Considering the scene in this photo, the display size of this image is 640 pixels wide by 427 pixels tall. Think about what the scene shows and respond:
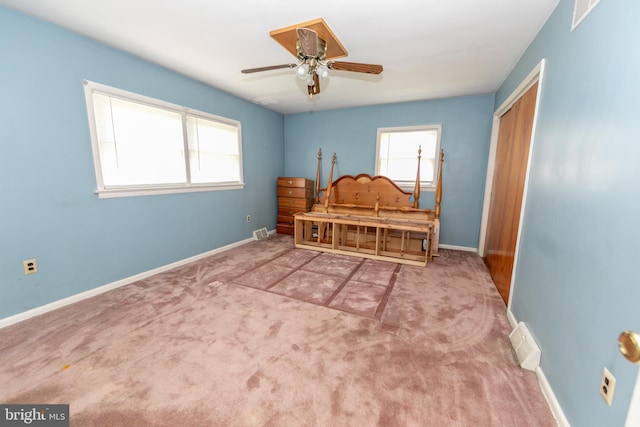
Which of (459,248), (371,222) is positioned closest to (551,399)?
(371,222)

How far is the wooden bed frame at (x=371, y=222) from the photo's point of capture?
354cm

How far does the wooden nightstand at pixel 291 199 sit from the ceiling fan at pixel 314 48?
2.69 m

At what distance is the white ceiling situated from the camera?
177 centimetres

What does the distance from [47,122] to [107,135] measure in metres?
0.42

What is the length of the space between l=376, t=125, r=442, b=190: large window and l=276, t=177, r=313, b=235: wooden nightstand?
1.40m

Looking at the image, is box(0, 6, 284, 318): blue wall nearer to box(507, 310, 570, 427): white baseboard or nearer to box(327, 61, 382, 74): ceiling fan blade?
box(327, 61, 382, 74): ceiling fan blade

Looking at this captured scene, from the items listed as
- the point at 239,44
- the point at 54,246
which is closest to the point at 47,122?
the point at 54,246

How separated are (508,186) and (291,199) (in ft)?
11.1

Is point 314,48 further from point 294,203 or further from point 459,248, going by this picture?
point 459,248

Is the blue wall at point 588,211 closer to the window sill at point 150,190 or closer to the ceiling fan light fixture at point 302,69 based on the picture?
the ceiling fan light fixture at point 302,69

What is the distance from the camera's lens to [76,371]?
1471 millimetres

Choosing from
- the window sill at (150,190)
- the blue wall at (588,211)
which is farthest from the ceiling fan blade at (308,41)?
the window sill at (150,190)

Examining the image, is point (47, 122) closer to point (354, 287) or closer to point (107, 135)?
point (107, 135)

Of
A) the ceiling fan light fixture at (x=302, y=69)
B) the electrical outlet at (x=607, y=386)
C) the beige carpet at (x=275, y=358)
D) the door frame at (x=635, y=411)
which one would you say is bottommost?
the beige carpet at (x=275, y=358)
